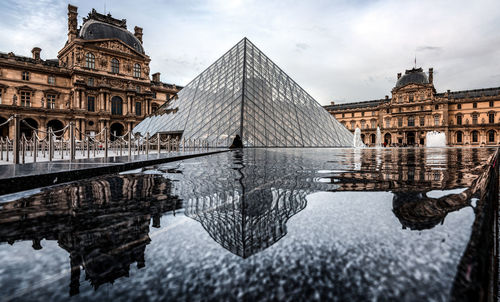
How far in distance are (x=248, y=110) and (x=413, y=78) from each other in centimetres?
4686

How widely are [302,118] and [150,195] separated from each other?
56.1ft

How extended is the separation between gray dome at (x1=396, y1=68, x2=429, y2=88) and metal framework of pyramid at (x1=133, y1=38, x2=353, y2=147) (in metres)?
37.9

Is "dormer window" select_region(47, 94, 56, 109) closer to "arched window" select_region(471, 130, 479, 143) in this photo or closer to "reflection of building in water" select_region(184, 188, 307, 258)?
"reflection of building in water" select_region(184, 188, 307, 258)

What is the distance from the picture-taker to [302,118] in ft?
59.7

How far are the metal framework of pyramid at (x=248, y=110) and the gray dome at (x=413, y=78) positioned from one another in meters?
37.9

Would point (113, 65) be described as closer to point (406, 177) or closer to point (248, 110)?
point (248, 110)

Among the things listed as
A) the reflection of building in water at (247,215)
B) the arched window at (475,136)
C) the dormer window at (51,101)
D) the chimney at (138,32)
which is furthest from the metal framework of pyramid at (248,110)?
the arched window at (475,136)

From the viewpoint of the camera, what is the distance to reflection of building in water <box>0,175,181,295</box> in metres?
0.73

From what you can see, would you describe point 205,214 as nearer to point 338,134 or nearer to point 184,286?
point 184,286

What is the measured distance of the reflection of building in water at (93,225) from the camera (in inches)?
28.7

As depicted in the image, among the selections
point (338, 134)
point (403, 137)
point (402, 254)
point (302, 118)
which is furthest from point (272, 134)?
point (403, 137)

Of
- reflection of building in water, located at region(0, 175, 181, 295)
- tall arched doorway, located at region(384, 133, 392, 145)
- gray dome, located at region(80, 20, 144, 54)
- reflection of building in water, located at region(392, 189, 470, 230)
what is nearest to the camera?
reflection of building in water, located at region(0, 175, 181, 295)

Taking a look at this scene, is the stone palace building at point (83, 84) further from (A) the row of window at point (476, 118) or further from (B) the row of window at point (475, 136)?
(B) the row of window at point (475, 136)

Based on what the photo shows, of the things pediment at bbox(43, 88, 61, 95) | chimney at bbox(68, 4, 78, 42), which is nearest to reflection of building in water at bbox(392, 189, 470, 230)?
pediment at bbox(43, 88, 61, 95)
